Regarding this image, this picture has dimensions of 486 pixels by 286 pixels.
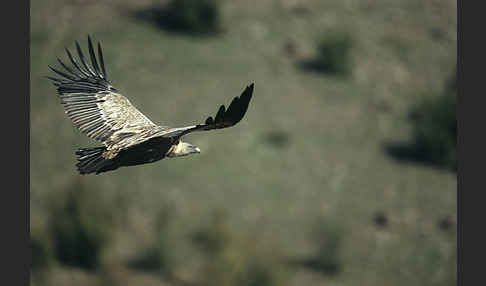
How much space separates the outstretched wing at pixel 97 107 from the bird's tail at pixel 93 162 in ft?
1.20

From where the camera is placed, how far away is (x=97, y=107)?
11.8 m

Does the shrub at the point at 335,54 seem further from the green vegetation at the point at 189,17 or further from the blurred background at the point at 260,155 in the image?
the green vegetation at the point at 189,17

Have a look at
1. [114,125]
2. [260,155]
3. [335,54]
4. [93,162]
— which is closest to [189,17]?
[335,54]

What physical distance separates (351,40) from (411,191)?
285 inches

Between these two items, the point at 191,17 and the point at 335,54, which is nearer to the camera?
the point at 191,17

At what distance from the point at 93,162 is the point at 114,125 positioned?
4.54ft

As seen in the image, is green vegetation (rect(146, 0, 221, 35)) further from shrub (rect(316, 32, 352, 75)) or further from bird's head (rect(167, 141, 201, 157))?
Result: bird's head (rect(167, 141, 201, 157))

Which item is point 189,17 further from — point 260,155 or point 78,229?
point 78,229

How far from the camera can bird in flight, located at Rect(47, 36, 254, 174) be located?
868 cm

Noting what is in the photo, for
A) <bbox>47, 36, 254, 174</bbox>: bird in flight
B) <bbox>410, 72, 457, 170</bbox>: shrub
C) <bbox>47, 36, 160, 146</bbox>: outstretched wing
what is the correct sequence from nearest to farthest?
<bbox>47, 36, 254, 174</bbox>: bird in flight < <bbox>47, 36, 160, 146</bbox>: outstretched wing < <bbox>410, 72, 457, 170</bbox>: shrub

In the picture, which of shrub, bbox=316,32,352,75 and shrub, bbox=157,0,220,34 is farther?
shrub, bbox=316,32,352,75

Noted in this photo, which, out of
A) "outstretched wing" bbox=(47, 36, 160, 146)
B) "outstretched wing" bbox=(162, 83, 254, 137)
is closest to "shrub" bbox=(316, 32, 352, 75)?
"outstretched wing" bbox=(47, 36, 160, 146)

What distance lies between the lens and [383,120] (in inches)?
1151

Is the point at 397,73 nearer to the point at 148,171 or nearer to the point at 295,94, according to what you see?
Answer: the point at 295,94
